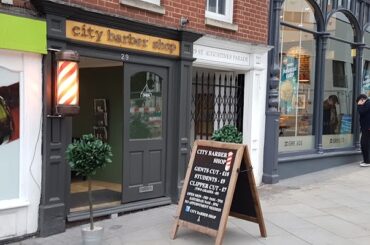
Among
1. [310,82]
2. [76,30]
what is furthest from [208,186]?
[310,82]

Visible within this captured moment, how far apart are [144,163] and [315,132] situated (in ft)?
17.7

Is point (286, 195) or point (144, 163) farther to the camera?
point (286, 195)

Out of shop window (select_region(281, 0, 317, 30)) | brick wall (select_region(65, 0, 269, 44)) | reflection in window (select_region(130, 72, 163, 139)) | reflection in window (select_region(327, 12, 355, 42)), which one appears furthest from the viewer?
reflection in window (select_region(327, 12, 355, 42))

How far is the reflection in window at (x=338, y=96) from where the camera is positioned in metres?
11.5

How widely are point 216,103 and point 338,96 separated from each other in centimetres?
448

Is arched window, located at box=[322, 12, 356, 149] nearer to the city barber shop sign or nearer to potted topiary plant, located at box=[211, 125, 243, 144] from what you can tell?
the city barber shop sign

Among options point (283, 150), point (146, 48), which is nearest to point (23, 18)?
point (146, 48)

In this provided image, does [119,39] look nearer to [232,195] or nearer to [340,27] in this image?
[232,195]

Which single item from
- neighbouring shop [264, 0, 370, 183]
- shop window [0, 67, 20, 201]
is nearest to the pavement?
shop window [0, 67, 20, 201]

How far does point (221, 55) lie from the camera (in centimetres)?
812

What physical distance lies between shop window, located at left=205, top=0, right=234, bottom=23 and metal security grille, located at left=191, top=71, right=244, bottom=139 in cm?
114

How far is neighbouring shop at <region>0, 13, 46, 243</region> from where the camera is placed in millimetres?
5336

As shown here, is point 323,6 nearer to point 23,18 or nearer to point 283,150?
point 283,150

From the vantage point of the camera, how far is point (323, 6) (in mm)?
10766
